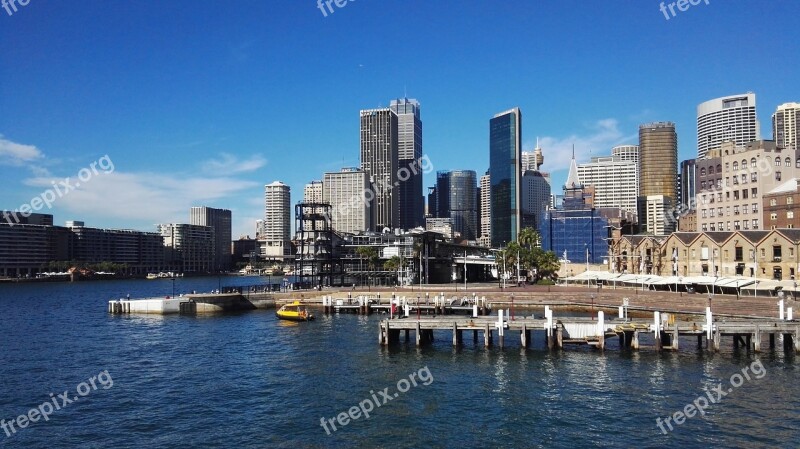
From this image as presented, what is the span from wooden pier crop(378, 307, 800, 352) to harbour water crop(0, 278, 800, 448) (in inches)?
55.5

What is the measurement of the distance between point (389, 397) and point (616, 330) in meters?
27.6

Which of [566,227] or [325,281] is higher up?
[566,227]

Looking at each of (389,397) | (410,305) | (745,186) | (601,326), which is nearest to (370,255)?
(410,305)

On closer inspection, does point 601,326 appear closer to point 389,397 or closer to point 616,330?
point 616,330

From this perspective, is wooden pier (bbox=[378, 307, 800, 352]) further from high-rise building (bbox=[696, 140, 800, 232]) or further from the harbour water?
high-rise building (bbox=[696, 140, 800, 232])

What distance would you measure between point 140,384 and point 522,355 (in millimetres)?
36299

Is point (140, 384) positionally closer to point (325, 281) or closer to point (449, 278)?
point (325, 281)

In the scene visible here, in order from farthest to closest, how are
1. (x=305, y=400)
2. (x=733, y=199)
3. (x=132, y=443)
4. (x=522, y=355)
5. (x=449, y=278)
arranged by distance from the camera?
1. (x=449, y=278)
2. (x=733, y=199)
3. (x=522, y=355)
4. (x=305, y=400)
5. (x=132, y=443)

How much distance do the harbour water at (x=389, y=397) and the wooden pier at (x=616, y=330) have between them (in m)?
1.41

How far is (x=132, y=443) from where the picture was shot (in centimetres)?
Answer: 3653

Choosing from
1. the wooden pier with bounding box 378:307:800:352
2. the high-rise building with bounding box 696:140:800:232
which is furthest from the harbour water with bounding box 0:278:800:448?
the high-rise building with bounding box 696:140:800:232

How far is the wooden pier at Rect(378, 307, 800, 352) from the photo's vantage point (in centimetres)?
5741

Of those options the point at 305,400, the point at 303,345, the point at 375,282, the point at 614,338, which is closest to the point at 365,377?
the point at 305,400

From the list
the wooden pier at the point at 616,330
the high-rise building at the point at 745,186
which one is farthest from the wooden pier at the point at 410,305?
the high-rise building at the point at 745,186
